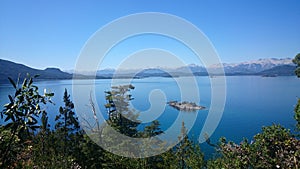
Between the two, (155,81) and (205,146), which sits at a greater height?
(155,81)

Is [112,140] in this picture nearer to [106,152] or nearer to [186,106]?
[106,152]

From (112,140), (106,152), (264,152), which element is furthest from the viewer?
(112,140)

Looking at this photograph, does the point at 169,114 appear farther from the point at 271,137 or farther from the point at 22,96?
the point at 22,96

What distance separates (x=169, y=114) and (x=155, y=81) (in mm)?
15553

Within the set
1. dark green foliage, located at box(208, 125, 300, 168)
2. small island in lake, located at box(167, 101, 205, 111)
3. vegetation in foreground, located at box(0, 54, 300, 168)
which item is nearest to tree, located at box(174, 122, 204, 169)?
vegetation in foreground, located at box(0, 54, 300, 168)

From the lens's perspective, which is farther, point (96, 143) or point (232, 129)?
point (232, 129)

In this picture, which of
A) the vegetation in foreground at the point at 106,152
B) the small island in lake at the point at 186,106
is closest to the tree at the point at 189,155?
the vegetation in foreground at the point at 106,152

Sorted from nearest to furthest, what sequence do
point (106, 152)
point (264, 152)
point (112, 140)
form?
point (264, 152), point (106, 152), point (112, 140)

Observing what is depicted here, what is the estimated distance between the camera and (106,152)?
881cm

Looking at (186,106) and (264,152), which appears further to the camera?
(186,106)

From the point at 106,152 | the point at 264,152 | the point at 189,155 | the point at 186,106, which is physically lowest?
the point at 186,106

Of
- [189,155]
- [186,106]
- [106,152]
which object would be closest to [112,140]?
[106,152]

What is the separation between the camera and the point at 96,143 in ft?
36.2

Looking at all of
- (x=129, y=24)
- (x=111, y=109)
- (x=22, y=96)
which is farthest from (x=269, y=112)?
(x=22, y=96)
